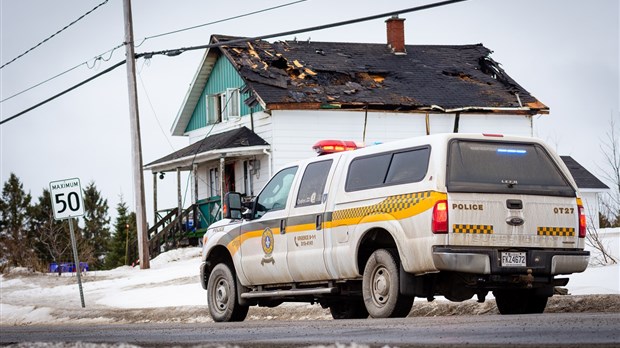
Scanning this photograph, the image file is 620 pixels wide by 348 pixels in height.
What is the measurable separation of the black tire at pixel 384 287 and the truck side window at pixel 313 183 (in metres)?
1.39

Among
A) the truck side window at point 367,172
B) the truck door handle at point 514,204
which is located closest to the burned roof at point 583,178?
the truck side window at point 367,172

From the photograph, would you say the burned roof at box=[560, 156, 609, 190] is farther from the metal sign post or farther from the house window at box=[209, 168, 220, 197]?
the metal sign post

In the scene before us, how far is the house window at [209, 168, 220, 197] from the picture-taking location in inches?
1708

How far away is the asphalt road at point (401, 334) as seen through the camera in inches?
324

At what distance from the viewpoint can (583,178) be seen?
51.8 meters

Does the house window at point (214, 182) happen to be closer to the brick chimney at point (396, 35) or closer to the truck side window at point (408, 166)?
the brick chimney at point (396, 35)

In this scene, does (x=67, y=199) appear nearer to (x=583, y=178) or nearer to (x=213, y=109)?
(x=213, y=109)

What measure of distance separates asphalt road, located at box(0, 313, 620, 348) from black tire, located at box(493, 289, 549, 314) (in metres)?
2.43

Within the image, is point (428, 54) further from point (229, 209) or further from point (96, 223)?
point (96, 223)

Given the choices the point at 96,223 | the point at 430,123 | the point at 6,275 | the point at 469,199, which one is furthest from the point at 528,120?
the point at 96,223

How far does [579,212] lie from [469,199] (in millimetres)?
1506

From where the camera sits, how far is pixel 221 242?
16266 millimetres

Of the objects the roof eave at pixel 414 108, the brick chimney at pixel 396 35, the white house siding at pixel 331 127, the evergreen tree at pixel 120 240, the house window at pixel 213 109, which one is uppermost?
the brick chimney at pixel 396 35

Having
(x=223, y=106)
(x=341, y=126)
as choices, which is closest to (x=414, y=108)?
(x=341, y=126)
